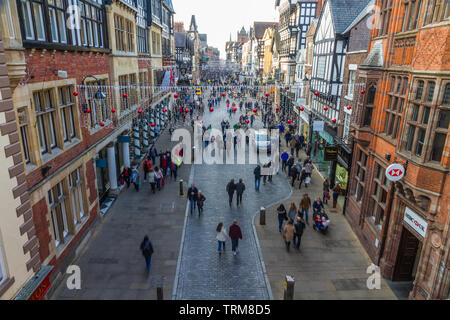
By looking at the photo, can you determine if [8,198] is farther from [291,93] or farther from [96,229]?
[291,93]

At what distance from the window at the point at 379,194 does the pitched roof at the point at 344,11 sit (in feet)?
35.1

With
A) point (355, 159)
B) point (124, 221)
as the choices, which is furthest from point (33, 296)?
point (355, 159)

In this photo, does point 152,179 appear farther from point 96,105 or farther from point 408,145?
point 408,145

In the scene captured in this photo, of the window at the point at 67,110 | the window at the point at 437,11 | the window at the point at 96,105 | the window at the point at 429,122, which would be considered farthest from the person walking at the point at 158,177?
the window at the point at 437,11

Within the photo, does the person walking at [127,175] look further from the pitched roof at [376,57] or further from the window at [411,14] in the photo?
the window at [411,14]

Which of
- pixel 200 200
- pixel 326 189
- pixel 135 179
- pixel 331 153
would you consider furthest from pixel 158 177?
pixel 331 153

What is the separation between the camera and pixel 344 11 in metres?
18.5

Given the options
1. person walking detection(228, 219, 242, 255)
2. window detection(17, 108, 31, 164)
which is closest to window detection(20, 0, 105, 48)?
window detection(17, 108, 31, 164)

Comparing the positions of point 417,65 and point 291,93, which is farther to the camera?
point 291,93

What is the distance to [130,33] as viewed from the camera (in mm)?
19250

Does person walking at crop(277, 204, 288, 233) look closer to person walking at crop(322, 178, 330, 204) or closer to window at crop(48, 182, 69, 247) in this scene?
person walking at crop(322, 178, 330, 204)

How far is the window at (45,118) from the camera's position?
29.4 feet

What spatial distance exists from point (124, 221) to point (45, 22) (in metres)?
8.21

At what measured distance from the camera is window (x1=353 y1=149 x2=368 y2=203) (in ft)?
41.1
